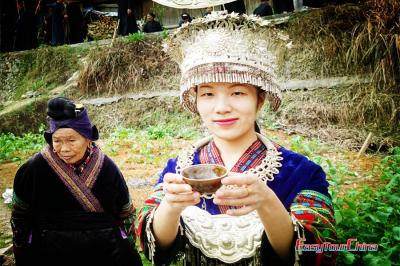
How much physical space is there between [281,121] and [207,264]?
6336 mm

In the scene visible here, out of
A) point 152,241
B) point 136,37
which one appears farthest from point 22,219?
point 136,37

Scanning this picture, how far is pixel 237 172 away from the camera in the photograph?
6.57 ft

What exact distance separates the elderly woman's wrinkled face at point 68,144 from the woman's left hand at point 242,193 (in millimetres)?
1915

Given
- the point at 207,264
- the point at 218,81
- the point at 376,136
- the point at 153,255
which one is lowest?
the point at 376,136

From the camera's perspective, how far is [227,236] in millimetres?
1894

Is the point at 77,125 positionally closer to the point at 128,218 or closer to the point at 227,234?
the point at 128,218

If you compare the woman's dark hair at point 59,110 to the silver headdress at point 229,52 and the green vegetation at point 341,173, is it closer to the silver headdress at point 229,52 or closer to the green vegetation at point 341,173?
the silver headdress at point 229,52

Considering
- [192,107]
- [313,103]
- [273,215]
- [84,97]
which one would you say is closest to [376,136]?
[313,103]

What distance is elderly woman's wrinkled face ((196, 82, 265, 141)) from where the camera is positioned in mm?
1918

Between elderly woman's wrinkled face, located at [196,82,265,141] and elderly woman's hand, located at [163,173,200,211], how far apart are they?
1.65 feet

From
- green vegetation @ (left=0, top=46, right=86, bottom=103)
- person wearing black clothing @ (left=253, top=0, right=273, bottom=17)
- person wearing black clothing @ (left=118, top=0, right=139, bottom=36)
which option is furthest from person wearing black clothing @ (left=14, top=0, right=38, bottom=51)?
person wearing black clothing @ (left=253, top=0, right=273, bottom=17)

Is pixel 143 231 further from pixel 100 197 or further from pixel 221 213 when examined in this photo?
pixel 100 197

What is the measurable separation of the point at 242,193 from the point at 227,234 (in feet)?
1.76

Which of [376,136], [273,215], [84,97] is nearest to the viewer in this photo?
[273,215]
